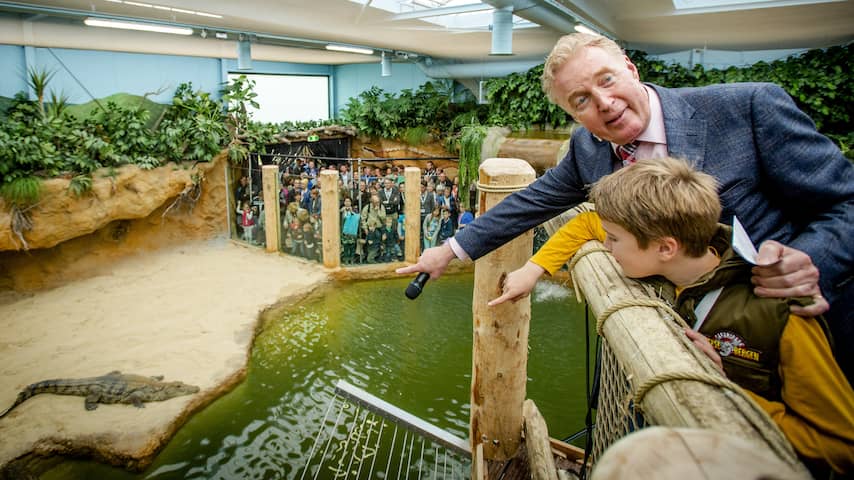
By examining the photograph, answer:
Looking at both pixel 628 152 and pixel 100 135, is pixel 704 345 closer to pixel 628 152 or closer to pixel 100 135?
pixel 628 152

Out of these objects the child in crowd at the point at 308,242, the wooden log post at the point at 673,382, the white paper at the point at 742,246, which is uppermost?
the white paper at the point at 742,246

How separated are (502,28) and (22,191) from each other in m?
6.95

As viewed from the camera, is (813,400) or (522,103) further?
(522,103)

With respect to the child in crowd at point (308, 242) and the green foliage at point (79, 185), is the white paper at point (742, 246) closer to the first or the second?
the child in crowd at point (308, 242)

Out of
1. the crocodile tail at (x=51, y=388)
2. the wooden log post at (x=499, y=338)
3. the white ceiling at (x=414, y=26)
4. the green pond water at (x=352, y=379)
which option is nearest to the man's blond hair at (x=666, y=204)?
the wooden log post at (x=499, y=338)

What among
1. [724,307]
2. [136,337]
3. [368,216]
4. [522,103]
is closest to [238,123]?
[368,216]

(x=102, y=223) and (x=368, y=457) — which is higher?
(x=102, y=223)

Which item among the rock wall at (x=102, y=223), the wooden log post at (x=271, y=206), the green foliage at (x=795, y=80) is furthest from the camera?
the wooden log post at (x=271, y=206)

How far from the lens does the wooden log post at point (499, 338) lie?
2.34 m

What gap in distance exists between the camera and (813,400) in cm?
94

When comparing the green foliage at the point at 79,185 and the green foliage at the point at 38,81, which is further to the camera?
the green foliage at the point at 38,81

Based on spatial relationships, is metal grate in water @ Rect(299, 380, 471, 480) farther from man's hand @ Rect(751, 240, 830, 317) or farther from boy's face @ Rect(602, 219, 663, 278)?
man's hand @ Rect(751, 240, 830, 317)

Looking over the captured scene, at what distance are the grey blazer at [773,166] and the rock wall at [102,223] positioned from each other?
8.92 meters

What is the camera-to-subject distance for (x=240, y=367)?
5844 millimetres
